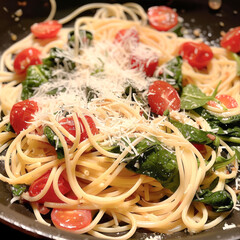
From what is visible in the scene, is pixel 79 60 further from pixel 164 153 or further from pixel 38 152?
pixel 164 153

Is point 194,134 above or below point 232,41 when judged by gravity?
above

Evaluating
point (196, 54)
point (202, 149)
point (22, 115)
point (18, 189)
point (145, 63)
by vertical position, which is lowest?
point (202, 149)

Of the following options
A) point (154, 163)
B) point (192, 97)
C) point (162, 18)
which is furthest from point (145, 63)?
point (154, 163)

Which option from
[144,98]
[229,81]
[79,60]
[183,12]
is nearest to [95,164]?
[144,98]

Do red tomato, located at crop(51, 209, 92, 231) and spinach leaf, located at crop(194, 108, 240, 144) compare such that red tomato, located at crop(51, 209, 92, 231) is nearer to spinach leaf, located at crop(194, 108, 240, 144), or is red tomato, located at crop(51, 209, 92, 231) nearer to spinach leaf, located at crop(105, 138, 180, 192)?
spinach leaf, located at crop(105, 138, 180, 192)

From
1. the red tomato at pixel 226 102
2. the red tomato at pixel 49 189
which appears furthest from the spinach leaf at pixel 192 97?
the red tomato at pixel 49 189

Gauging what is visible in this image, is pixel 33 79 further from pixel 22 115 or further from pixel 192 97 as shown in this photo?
pixel 192 97

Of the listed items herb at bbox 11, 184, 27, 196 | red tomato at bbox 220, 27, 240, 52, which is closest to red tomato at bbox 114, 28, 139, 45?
red tomato at bbox 220, 27, 240, 52

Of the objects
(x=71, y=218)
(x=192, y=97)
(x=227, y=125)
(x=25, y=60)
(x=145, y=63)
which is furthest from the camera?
(x=25, y=60)
